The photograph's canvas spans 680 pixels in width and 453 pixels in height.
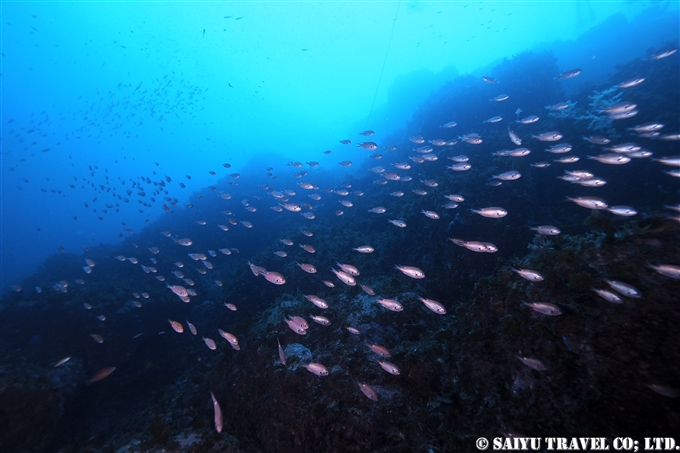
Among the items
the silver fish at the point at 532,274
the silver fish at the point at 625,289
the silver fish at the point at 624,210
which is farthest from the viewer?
the silver fish at the point at 624,210

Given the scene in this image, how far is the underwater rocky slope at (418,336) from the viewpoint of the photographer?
372 centimetres

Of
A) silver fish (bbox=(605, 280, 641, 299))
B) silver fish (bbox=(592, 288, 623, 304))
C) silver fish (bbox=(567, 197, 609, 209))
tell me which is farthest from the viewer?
silver fish (bbox=(567, 197, 609, 209))

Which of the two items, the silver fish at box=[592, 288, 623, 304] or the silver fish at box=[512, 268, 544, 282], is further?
the silver fish at box=[512, 268, 544, 282]

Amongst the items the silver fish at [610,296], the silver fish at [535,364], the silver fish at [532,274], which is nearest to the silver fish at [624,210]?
the silver fish at [532,274]

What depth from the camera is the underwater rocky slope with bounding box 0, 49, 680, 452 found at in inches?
147

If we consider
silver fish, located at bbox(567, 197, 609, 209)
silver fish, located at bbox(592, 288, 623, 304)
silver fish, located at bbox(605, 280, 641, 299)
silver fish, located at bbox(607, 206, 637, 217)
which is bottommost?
silver fish, located at bbox(592, 288, 623, 304)

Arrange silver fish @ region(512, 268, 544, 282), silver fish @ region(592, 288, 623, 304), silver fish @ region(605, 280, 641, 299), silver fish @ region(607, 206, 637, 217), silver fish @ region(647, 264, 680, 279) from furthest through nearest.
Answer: silver fish @ region(607, 206, 637, 217) → silver fish @ region(512, 268, 544, 282) → silver fish @ region(592, 288, 623, 304) → silver fish @ region(605, 280, 641, 299) → silver fish @ region(647, 264, 680, 279)

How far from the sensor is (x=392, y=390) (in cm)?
508

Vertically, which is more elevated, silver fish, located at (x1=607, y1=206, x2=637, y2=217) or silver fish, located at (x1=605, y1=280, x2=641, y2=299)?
silver fish, located at (x1=607, y1=206, x2=637, y2=217)

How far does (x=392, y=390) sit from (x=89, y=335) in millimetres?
14657

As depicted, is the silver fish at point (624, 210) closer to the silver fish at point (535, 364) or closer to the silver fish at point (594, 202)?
the silver fish at point (594, 202)

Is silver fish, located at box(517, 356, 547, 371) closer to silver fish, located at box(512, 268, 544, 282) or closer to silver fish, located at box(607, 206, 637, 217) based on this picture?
silver fish, located at box(512, 268, 544, 282)

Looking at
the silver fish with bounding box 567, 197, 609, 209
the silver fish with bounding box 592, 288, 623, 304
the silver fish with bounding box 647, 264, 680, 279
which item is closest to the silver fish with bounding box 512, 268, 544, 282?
the silver fish with bounding box 592, 288, 623, 304

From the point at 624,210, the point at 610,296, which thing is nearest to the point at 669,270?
the point at 610,296
